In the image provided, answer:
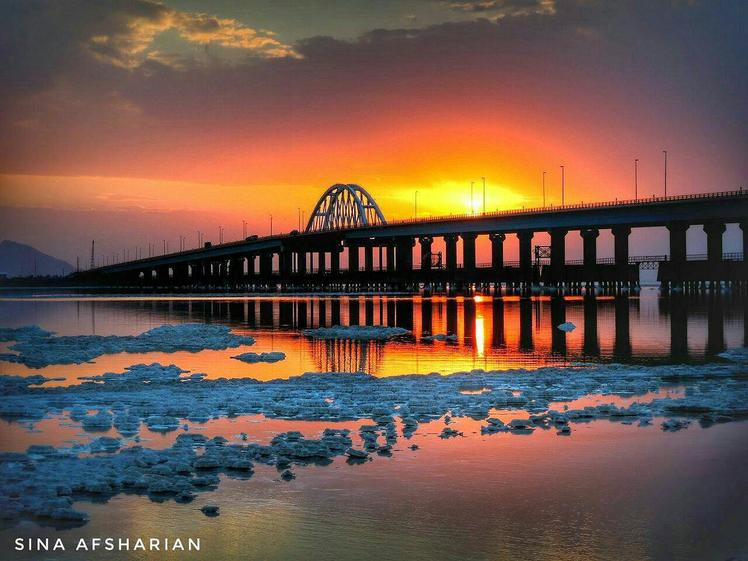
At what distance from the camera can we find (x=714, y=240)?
453 ft

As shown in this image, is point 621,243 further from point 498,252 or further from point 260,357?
point 260,357

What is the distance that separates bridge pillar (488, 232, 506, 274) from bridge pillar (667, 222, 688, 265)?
45780mm

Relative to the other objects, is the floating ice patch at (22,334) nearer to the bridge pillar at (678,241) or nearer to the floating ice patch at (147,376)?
the floating ice patch at (147,376)

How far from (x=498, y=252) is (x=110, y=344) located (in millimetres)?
145895

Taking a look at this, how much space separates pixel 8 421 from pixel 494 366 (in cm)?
1919

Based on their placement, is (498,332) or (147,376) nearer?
(147,376)

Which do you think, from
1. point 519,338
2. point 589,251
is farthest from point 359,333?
point 589,251

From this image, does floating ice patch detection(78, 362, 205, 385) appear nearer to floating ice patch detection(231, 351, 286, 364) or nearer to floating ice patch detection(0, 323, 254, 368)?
A: floating ice patch detection(231, 351, 286, 364)

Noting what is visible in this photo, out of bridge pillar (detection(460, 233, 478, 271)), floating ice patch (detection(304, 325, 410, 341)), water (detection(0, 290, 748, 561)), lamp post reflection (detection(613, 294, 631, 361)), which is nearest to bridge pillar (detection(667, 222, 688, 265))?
bridge pillar (detection(460, 233, 478, 271))

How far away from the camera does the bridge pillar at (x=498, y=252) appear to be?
600 feet

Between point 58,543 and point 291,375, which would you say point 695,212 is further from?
point 58,543

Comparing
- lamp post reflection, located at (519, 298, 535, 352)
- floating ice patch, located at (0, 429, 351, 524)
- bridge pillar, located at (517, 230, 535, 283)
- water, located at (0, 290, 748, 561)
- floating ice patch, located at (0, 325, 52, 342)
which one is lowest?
water, located at (0, 290, 748, 561)

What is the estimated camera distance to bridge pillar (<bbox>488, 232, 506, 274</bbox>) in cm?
18275

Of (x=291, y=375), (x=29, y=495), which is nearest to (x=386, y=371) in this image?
(x=291, y=375)
